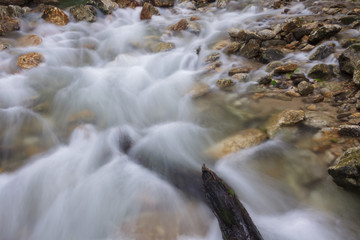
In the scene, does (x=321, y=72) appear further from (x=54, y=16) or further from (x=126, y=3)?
(x=126, y=3)

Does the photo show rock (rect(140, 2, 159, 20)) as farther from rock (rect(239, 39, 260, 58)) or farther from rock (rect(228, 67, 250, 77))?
rock (rect(228, 67, 250, 77))

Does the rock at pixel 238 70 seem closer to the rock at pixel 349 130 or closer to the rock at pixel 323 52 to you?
the rock at pixel 323 52

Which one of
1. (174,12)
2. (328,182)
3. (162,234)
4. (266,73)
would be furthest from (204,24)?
(162,234)

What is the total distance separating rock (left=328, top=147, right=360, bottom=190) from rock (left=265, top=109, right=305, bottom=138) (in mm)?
1142

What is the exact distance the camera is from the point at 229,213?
213cm

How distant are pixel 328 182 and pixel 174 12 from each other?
13.0 m

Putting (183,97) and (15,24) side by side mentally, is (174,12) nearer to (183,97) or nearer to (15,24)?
(15,24)

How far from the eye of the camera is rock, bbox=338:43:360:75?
14.9 ft

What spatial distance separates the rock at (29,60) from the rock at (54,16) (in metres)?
3.64

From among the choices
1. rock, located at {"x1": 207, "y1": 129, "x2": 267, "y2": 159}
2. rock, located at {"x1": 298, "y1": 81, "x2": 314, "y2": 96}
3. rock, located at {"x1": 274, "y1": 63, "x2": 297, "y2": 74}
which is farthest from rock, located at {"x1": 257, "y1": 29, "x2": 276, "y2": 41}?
rock, located at {"x1": 207, "y1": 129, "x2": 267, "y2": 159}

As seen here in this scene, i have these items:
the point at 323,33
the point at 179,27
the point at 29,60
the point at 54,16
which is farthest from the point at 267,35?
the point at 54,16

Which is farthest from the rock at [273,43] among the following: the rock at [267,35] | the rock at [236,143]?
the rock at [236,143]

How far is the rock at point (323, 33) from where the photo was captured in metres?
6.34

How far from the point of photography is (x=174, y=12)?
13.1 meters
